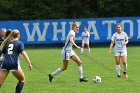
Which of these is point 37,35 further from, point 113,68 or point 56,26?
point 113,68

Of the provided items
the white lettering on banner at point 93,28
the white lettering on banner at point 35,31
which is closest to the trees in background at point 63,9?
the white lettering on banner at point 35,31

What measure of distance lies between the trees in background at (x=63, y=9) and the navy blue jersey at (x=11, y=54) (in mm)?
41071

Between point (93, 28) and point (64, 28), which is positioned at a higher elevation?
point (64, 28)

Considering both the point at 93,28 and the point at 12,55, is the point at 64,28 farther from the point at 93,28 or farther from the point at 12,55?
the point at 12,55

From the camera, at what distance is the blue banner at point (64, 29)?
46.7 metres

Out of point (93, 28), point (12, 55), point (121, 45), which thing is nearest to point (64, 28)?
point (93, 28)

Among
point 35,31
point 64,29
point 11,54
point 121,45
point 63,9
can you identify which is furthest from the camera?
point 63,9

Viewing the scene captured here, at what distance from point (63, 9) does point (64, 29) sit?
812 centimetres

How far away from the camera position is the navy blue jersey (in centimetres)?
1336

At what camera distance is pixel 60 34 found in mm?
47000

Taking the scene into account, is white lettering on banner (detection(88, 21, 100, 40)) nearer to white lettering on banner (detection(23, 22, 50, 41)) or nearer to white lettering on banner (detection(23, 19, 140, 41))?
white lettering on banner (detection(23, 19, 140, 41))

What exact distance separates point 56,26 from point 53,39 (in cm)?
140

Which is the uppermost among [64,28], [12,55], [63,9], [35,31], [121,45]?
[12,55]

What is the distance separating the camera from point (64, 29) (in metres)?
47.2
